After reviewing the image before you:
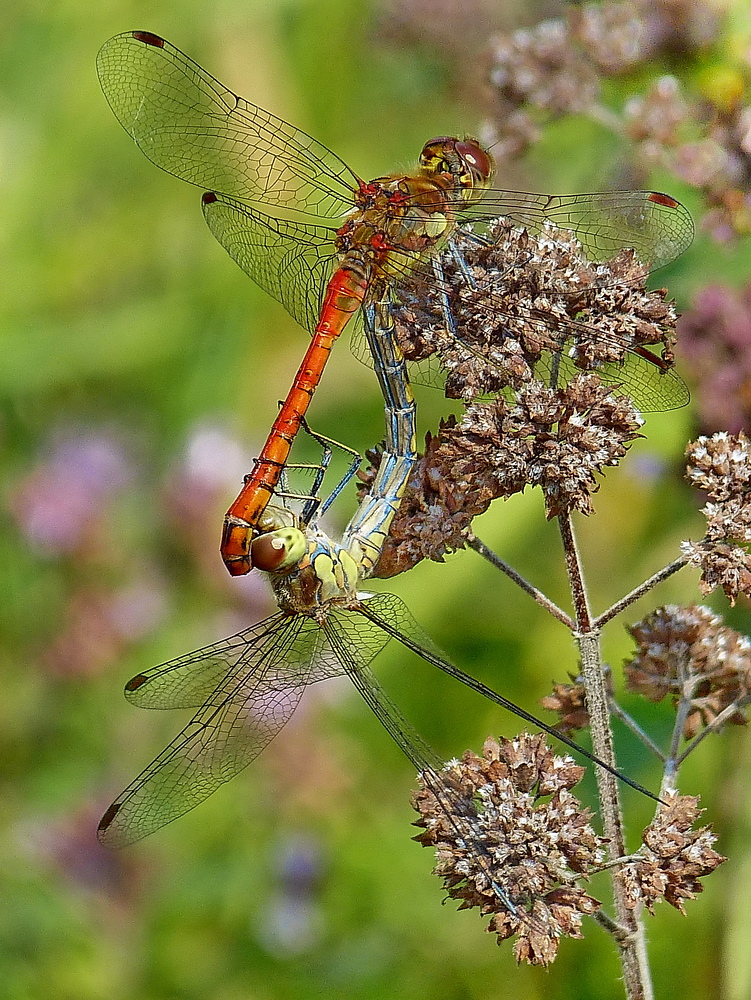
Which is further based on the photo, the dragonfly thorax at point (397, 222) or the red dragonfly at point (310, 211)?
the dragonfly thorax at point (397, 222)

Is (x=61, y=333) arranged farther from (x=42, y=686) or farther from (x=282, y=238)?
(x=282, y=238)

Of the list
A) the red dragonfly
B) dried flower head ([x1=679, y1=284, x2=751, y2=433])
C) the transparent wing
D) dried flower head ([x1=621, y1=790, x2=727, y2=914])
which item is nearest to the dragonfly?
the transparent wing

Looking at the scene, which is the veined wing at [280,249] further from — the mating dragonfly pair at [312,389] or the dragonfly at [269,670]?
the dragonfly at [269,670]

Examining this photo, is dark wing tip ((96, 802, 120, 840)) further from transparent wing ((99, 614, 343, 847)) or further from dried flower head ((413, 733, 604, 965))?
dried flower head ((413, 733, 604, 965))

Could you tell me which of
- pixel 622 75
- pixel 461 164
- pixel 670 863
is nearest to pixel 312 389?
pixel 461 164

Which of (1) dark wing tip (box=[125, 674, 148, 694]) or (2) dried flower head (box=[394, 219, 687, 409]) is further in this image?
(1) dark wing tip (box=[125, 674, 148, 694])

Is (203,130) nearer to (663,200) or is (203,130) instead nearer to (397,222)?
(397,222)

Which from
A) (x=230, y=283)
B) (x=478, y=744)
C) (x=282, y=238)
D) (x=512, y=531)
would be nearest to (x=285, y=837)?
(x=478, y=744)

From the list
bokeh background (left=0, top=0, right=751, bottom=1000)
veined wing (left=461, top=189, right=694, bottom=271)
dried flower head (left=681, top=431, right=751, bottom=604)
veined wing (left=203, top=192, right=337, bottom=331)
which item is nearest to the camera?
dried flower head (left=681, top=431, right=751, bottom=604)

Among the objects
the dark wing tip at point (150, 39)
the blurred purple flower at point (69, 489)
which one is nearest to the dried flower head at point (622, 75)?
the dark wing tip at point (150, 39)
